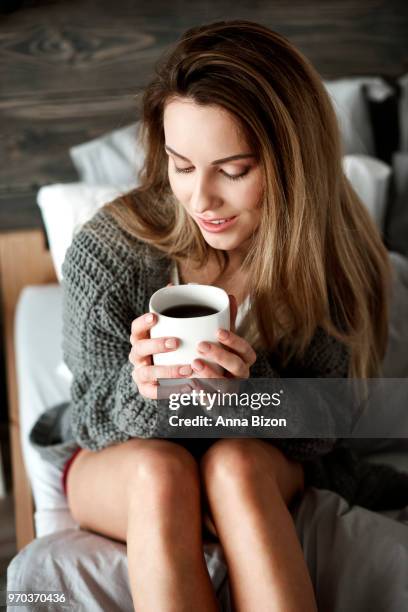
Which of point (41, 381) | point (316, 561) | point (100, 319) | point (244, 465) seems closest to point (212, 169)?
point (100, 319)

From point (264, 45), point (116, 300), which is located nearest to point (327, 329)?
point (116, 300)

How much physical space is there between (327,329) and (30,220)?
2.93 feet

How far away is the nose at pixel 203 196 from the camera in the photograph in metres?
0.93

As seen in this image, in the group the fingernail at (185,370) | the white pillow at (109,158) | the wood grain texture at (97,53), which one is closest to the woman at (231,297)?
the fingernail at (185,370)

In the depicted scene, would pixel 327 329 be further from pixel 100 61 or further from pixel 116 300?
pixel 100 61

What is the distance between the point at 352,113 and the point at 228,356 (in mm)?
1023

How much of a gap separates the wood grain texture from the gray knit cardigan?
2.10ft

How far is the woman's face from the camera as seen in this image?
2.97 feet

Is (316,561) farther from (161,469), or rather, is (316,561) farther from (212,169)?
(212,169)

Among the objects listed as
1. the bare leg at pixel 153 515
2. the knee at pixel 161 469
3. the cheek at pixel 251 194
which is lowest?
the bare leg at pixel 153 515

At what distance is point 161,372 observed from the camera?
849mm

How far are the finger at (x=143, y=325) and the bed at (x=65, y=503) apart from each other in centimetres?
33

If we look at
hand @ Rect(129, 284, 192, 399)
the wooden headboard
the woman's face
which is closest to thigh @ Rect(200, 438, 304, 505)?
hand @ Rect(129, 284, 192, 399)

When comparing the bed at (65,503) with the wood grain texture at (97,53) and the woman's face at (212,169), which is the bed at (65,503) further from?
the woman's face at (212,169)
